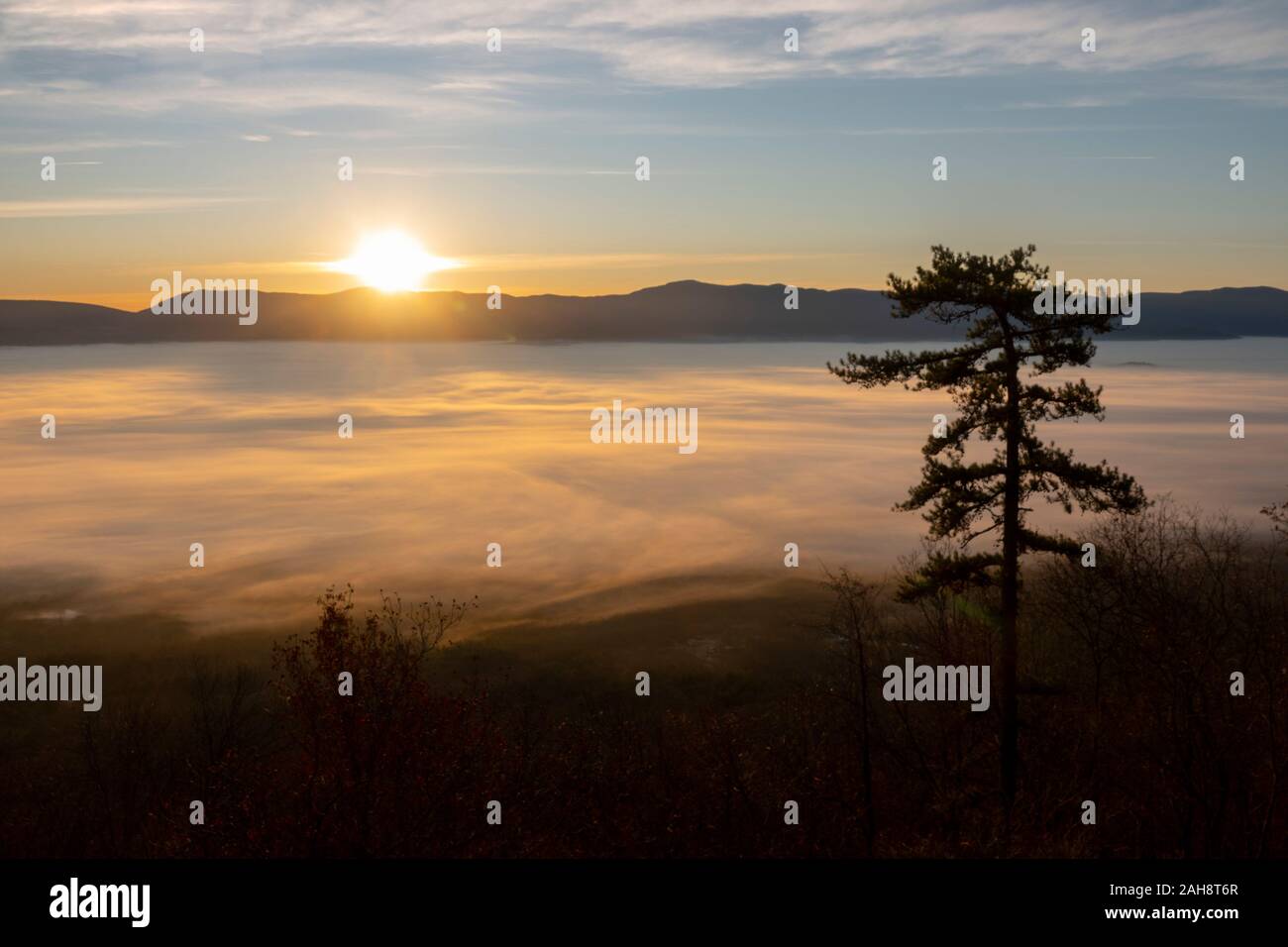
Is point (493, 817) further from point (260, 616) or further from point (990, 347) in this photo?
point (260, 616)

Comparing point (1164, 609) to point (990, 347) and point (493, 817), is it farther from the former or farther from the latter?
point (493, 817)

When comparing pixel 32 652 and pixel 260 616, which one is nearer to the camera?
pixel 32 652

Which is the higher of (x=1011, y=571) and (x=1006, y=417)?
(x=1006, y=417)

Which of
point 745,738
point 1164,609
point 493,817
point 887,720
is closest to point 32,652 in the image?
point 745,738
